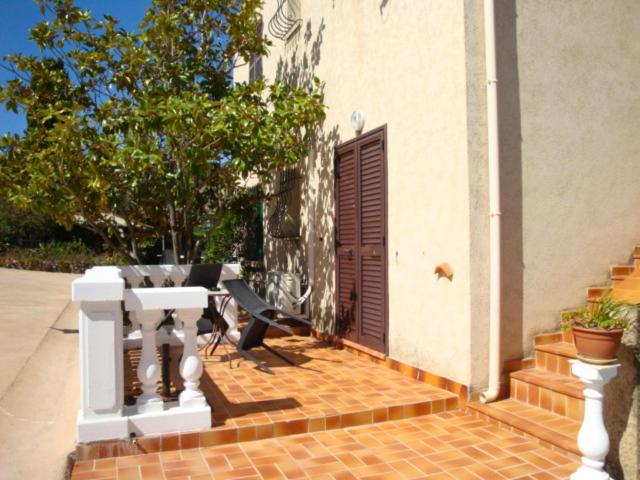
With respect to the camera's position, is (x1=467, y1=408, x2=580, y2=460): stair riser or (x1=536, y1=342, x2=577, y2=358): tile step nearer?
(x1=467, y1=408, x2=580, y2=460): stair riser

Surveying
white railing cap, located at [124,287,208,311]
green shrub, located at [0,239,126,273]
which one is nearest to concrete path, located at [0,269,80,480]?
white railing cap, located at [124,287,208,311]

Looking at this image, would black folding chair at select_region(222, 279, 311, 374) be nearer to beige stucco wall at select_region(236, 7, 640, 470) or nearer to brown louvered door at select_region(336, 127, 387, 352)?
brown louvered door at select_region(336, 127, 387, 352)

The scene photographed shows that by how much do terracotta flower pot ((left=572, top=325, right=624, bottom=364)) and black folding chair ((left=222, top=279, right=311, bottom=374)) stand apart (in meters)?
2.65

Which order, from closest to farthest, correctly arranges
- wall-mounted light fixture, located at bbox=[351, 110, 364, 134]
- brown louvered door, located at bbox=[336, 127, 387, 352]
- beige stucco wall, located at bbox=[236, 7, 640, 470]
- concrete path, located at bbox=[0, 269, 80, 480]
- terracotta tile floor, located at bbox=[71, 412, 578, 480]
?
1. terracotta tile floor, located at bbox=[71, 412, 578, 480]
2. concrete path, located at bbox=[0, 269, 80, 480]
3. beige stucco wall, located at bbox=[236, 7, 640, 470]
4. brown louvered door, located at bbox=[336, 127, 387, 352]
5. wall-mounted light fixture, located at bbox=[351, 110, 364, 134]

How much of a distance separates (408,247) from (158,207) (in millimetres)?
3741

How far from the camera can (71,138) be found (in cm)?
559

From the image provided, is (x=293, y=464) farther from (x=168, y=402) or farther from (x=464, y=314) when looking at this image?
(x=464, y=314)

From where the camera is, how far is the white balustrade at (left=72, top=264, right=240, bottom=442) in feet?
11.0

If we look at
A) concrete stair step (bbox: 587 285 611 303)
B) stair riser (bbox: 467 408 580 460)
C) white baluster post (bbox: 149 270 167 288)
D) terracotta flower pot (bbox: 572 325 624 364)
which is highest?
white baluster post (bbox: 149 270 167 288)

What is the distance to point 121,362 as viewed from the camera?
344cm

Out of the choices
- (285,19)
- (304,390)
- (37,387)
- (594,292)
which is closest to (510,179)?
(594,292)

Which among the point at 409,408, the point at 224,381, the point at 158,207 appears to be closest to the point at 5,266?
the point at 158,207

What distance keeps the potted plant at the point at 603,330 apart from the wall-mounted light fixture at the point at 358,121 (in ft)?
11.6

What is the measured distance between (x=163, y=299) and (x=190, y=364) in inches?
20.2
